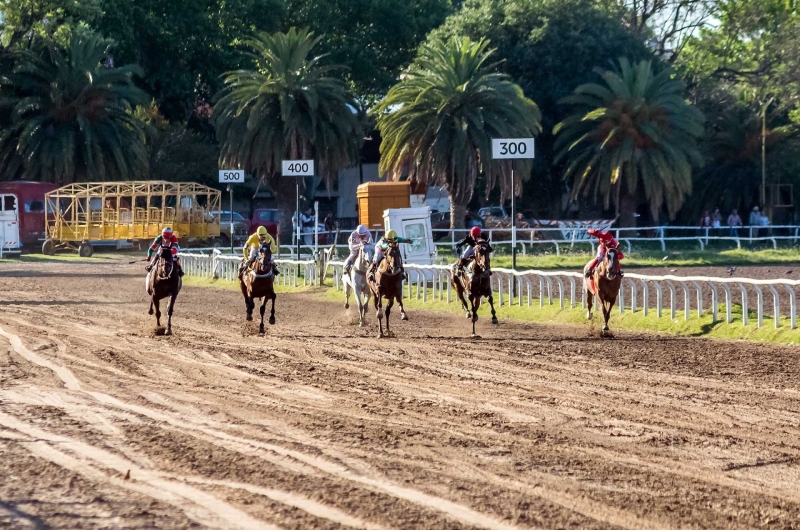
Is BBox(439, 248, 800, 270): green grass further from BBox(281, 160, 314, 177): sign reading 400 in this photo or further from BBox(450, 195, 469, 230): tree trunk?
BBox(281, 160, 314, 177): sign reading 400

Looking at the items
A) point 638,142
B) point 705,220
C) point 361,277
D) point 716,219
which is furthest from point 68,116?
point 361,277

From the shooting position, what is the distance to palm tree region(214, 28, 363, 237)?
47625 millimetres

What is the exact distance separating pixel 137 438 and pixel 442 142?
3517cm

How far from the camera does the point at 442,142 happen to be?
144 feet

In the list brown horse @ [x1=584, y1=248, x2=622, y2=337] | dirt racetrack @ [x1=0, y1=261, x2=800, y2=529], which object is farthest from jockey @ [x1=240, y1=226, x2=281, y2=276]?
brown horse @ [x1=584, y1=248, x2=622, y2=337]

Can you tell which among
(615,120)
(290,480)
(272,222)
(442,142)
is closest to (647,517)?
(290,480)

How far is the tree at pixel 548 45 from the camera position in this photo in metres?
54.0

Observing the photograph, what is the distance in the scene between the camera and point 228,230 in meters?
52.4

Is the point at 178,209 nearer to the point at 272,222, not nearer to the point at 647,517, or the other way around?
the point at 272,222

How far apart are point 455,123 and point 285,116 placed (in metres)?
7.05

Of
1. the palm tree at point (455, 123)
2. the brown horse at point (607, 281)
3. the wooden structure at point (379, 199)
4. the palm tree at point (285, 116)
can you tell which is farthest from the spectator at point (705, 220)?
the brown horse at point (607, 281)

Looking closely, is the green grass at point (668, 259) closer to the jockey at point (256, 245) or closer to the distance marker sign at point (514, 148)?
the distance marker sign at point (514, 148)

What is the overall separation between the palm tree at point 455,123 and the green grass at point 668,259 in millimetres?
3777

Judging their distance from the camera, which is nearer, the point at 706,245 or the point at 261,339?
the point at 261,339
